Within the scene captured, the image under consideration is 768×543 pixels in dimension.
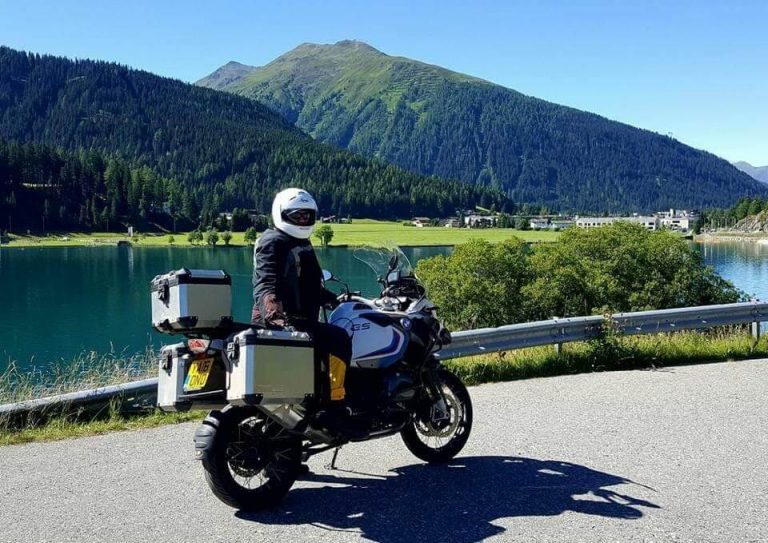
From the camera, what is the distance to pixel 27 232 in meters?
153

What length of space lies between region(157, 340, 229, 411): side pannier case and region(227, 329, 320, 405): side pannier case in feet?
1.00

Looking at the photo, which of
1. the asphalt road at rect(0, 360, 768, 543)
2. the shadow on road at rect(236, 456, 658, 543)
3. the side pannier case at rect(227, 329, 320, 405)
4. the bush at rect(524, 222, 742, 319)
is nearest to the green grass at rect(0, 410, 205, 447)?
the asphalt road at rect(0, 360, 768, 543)

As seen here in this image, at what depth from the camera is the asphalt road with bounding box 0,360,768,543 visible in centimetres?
477

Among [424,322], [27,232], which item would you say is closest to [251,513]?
[424,322]

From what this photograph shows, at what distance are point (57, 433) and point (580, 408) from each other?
17.8 feet

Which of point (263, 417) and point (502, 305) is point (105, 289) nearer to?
point (502, 305)

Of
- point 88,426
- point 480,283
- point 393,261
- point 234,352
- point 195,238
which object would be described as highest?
point 393,261

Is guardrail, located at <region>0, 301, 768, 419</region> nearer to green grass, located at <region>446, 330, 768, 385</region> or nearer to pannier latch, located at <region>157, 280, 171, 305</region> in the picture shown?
green grass, located at <region>446, 330, 768, 385</region>

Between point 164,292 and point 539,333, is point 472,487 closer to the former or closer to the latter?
point 164,292

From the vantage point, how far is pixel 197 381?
507 centimetres

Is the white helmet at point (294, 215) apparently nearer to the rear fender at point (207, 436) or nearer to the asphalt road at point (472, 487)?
the rear fender at point (207, 436)

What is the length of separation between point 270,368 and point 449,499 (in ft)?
5.53

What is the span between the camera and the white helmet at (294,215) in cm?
543

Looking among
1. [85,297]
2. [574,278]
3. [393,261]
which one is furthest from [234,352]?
[85,297]
